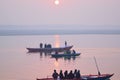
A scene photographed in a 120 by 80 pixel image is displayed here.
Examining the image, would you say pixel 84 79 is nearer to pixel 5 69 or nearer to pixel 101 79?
pixel 101 79

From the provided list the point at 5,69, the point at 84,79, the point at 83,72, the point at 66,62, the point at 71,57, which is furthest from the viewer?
the point at 71,57

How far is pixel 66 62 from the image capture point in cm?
5166

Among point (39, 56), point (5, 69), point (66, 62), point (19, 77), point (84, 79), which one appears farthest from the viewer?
point (39, 56)

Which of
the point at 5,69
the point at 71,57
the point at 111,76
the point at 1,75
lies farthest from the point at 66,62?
the point at 111,76

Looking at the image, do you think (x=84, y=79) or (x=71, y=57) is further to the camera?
(x=71, y=57)

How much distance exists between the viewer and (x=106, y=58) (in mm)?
55219

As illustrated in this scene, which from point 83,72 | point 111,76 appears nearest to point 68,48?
point 83,72

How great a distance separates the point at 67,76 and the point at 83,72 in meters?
7.38

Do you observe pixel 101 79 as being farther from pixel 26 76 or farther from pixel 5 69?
pixel 5 69

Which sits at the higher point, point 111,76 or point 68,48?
point 68,48

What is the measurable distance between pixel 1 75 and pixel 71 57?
559 inches

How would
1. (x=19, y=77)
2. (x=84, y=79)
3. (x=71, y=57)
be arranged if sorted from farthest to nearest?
(x=71, y=57)
(x=19, y=77)
(x=84, y=79)

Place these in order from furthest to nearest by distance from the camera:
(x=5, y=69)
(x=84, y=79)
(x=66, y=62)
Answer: (x=66, y=62) → (x=5, y=69) → (x=84, y=79)

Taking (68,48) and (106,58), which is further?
(68,48)
